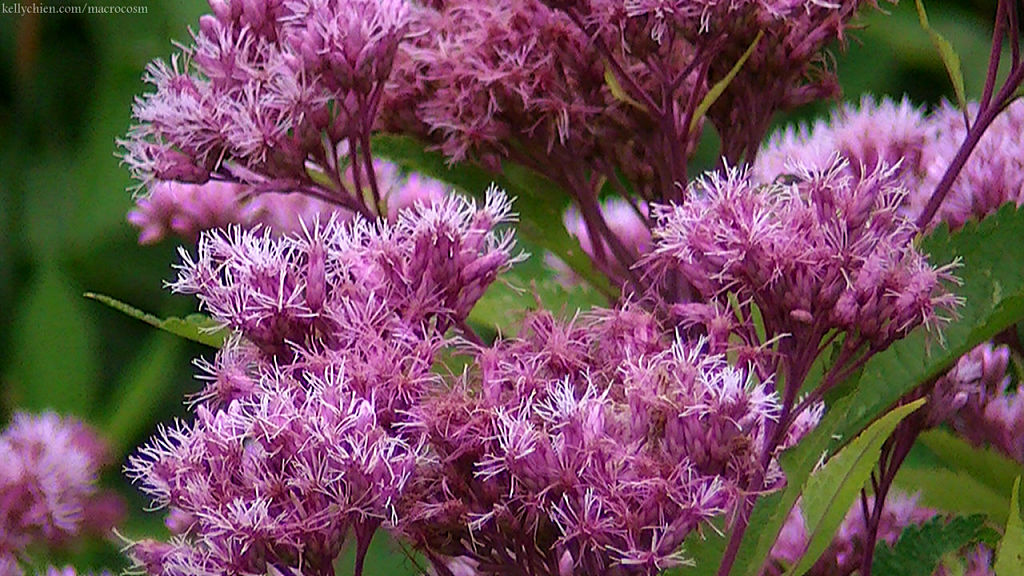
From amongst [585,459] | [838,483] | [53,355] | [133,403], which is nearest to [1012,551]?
[838,483]

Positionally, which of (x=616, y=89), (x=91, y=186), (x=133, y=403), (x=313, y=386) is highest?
(x=616, y=89)

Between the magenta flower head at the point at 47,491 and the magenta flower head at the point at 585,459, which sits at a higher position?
the magenta flower head at the point at 585,459

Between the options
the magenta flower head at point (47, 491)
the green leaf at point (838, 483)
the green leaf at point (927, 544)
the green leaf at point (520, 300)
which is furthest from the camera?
the magenta flower head at point (47, 491)

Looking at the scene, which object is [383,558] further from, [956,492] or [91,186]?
[91,186]

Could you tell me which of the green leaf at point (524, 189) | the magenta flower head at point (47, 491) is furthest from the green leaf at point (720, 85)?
the magenta flower head at point (47, 491)

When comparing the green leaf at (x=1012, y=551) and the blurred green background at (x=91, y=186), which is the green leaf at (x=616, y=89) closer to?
the green leaf at (x=1012, y=551)
